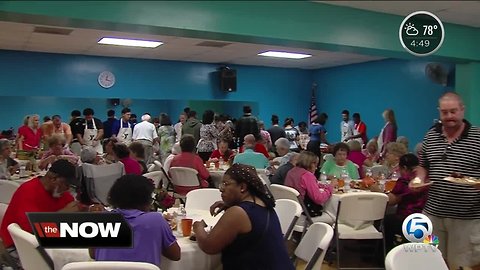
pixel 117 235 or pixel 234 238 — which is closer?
pixel 117 235

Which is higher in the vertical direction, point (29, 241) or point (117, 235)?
point (117, 235)

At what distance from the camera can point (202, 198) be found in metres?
4.38

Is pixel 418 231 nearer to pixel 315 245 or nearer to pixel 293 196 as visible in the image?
pixel 315 245

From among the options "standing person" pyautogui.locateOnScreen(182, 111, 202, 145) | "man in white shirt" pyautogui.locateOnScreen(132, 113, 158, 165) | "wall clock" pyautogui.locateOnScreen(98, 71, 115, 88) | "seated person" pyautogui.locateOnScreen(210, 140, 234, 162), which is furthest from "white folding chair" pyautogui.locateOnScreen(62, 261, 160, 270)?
"wall clock" pyautogui.locateOnScreen(98, 71, 115, 88)

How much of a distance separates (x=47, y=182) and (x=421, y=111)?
8819mm

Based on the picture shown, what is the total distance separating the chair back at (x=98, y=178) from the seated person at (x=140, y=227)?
104 inches

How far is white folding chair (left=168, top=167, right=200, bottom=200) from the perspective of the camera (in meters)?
6.09

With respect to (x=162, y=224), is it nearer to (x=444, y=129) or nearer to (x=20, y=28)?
(x=444, y=129)

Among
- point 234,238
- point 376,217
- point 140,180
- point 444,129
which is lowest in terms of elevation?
point 376,217

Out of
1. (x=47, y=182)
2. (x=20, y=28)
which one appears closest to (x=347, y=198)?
(x=47, y=182)

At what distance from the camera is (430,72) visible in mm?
9828

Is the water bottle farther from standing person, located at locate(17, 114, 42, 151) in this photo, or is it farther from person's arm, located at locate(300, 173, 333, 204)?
standing person, located at locate(17, 114, 42, 151)

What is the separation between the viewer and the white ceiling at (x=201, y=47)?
621 centimetres

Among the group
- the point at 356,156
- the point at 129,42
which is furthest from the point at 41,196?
the point at 129,42
